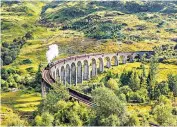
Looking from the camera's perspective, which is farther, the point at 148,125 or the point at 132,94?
the point at 132,94

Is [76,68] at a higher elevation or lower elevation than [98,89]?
lower

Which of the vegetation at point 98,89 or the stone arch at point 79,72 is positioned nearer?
the vegetation at point 98,89

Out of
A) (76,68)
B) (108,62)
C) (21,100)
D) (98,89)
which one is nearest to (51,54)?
(108,62)

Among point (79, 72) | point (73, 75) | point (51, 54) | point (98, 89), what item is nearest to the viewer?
point (98, 89)

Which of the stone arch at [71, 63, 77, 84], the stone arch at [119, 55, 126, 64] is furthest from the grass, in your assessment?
the stone arch at [119, 55, 126, 64]

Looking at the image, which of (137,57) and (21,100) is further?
(137,57)

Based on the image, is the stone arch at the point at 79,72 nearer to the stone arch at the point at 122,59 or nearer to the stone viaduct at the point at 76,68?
the stone viaduct at the point at 76,68

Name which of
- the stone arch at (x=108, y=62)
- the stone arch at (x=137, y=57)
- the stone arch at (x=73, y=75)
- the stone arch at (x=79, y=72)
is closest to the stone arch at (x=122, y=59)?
the stone arch at (x=137, y=57)

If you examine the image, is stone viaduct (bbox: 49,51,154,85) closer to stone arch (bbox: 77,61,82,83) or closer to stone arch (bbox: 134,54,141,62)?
stone arch (bbox: 77,61,82,83)

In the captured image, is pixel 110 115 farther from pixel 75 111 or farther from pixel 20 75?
pixel 20 75

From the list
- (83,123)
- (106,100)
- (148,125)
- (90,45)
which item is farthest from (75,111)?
(90,45)

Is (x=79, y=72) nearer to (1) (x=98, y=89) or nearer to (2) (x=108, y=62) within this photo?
(2) (x=108, y=62)
